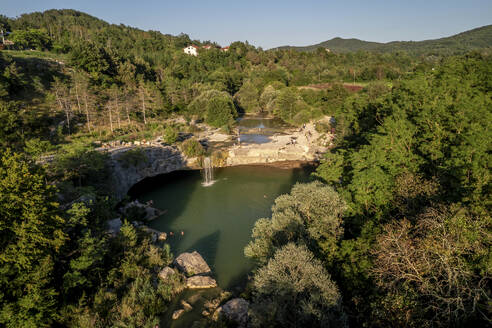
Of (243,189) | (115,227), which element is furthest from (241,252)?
(243,189)

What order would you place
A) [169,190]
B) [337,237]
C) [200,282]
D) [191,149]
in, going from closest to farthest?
1. [337,237]
2. [200,282]
3. [169,190]
4. [191,149]

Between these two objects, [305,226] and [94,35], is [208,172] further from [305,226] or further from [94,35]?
[94,35]

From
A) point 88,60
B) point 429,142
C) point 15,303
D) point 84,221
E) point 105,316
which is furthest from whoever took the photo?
point 88,60

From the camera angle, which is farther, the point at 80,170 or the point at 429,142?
the point at 80,170

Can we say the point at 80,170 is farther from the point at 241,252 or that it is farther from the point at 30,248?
the point at 241,252

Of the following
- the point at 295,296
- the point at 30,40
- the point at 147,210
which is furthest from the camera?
the point at 30,40

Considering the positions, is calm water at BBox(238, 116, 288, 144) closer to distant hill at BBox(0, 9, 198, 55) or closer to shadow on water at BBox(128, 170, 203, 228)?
shadow on water at BBox(128, 170, 203, 228)

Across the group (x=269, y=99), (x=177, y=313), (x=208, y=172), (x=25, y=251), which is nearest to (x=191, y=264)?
(x=177, y=313)
